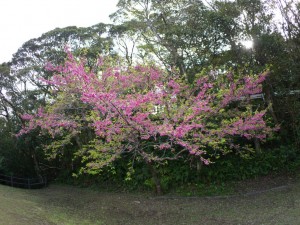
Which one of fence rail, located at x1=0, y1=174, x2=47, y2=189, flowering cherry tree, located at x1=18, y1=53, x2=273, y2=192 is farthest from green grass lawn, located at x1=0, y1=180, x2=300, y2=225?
fence rail, located at x1=0, y1=174, x2=47, y2=189

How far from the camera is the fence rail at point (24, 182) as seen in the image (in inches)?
534

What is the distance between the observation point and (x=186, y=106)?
8.42 meters

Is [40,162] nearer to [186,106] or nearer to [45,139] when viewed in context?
[45,139]

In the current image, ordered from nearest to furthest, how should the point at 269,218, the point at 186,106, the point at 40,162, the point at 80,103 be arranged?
the point at 269,218, the point at 186,106, the point at 80,103, the point at 40,162

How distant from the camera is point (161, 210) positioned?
342 inches

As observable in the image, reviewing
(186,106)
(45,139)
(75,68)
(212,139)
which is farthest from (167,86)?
(45,139)

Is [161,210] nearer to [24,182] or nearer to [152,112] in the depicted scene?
[152,112]

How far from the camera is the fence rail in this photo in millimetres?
13562

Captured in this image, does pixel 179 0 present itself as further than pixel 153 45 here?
No

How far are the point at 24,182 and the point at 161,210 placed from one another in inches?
345

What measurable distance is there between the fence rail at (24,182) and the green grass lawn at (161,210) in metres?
3.50

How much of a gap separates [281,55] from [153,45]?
5.29 metres

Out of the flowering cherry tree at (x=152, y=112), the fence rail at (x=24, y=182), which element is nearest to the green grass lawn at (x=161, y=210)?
the flowering cherry tree at (x=152, y=112)

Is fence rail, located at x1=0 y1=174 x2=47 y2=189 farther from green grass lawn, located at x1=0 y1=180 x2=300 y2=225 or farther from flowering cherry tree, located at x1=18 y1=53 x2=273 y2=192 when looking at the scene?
flowering cherry tree, located at x1=18 y1=53 x2=273 y2=192
